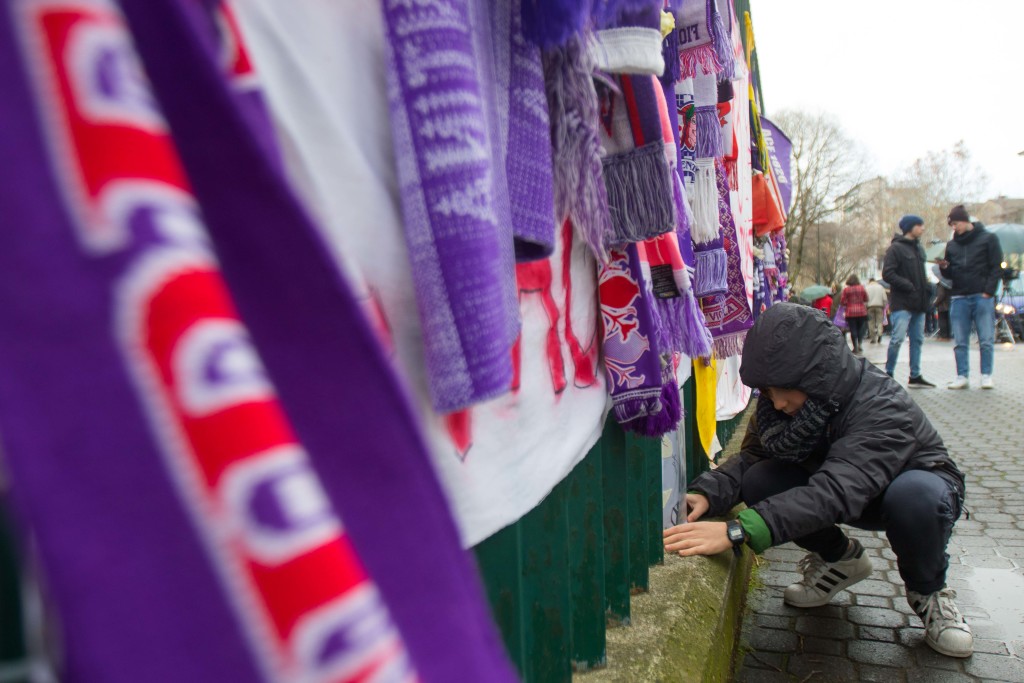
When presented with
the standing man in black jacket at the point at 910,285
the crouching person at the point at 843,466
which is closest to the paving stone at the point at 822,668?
the crouching person at the point at 843,466

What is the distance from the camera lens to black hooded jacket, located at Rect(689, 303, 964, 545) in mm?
2172

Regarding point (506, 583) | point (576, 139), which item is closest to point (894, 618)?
point (506, 583)

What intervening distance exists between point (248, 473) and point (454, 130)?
528 millimetres

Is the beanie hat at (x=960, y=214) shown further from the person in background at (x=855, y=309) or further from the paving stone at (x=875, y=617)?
the person in background at (x=855, y=309)

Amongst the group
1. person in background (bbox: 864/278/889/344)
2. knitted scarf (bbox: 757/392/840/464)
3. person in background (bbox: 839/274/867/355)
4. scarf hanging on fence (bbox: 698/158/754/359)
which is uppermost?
scarf hanging on fence (bbox: 698/158/754/359)

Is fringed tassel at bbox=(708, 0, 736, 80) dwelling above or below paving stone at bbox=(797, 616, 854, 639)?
above

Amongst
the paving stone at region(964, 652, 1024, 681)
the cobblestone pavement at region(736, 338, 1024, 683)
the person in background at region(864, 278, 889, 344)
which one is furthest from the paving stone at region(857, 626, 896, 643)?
the person in background at region(864, 278, 889, 344)

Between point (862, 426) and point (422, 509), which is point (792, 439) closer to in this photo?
point (862, 426)

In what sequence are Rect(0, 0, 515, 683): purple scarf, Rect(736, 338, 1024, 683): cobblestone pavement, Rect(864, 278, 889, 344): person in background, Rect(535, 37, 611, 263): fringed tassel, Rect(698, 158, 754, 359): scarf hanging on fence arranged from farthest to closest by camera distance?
Rect(864, 278, 889, 344): person in background → Rect(698, 158, 754, 359): scarf hanging on fence → Rect(736, 338, 1024, 683): cobblestone pavement → Rect(535, 37, 611, 263): fringed tassel → Rect(0, 0, 515, 683): purple scarf

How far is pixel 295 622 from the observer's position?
1.13 ft

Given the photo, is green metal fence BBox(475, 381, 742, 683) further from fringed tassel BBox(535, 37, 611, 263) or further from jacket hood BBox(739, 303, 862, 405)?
fringed tassel BBox(535, 37, 611, 263)

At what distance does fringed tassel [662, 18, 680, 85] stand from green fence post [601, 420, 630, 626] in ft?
3.16

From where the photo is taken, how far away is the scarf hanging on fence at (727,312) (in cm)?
302

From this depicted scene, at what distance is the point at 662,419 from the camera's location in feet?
5.76
